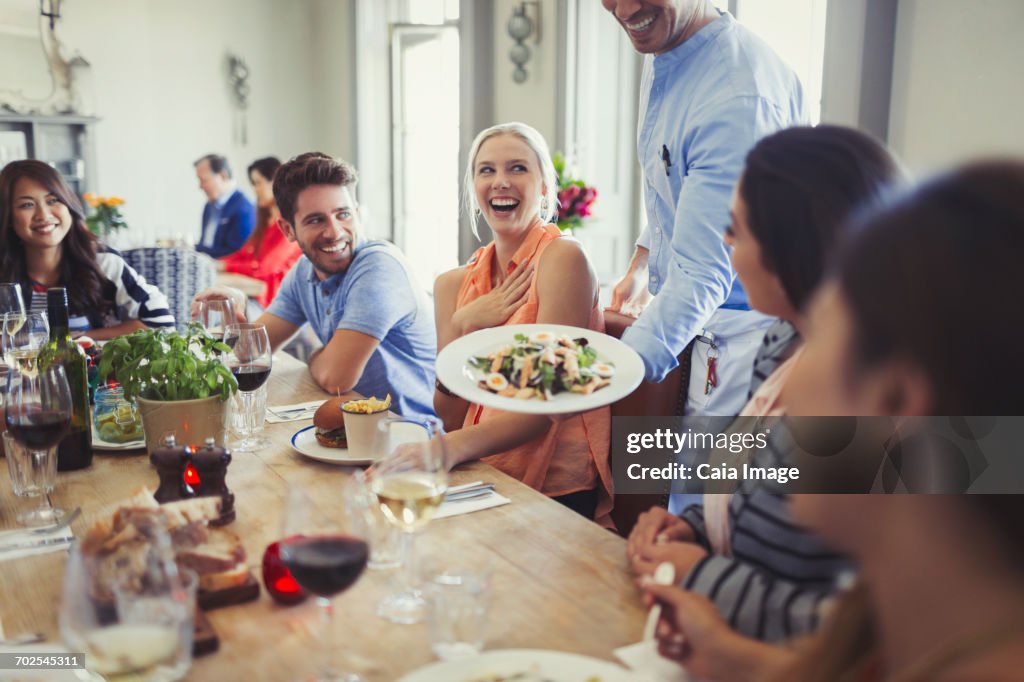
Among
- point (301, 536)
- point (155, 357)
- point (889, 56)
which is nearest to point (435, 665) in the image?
point (301, 536)

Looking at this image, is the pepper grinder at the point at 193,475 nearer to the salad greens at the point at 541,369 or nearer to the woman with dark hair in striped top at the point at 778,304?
the salad greens at the point at 541,369

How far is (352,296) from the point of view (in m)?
2.38

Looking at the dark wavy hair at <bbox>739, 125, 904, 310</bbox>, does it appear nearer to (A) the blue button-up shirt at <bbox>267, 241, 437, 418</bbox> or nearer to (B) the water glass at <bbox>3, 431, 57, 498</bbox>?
(B) the water glass at <bbox>3, 431, 57, 498</bbox>

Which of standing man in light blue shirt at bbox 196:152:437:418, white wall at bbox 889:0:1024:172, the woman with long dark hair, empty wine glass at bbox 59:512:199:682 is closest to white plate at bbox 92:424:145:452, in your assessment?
standing man in light blue shirt at bbox 196:152:437:418

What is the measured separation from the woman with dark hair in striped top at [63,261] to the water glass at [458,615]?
214cm

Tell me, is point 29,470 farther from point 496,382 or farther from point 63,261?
point 63,261

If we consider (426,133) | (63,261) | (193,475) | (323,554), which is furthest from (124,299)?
(426,133)

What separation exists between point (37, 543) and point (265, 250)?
408cm

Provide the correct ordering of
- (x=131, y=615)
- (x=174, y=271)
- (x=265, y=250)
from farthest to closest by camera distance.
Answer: (x=265, y=250), (x=174, y=271), (x=131, y=615)

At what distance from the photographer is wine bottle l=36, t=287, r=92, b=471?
1.57m

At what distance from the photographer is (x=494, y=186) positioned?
218 cm

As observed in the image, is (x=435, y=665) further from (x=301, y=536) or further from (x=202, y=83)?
(x=202, y=83)

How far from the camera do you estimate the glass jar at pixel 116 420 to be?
1694mm

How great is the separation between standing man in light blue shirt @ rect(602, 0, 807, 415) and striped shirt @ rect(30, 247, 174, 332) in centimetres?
167
